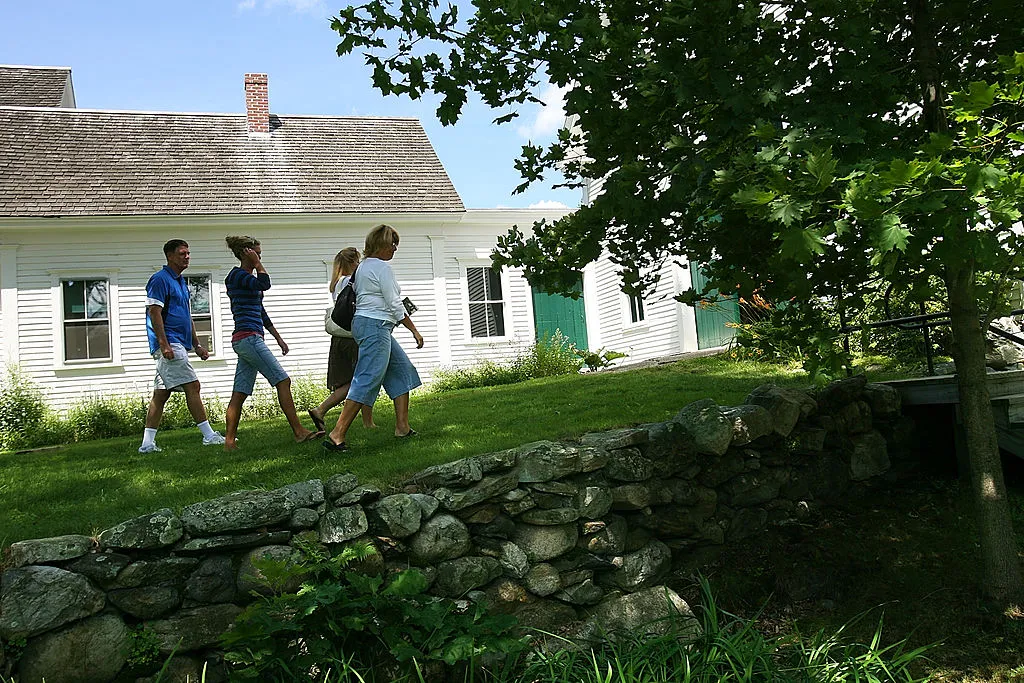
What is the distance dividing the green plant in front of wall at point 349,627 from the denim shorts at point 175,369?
10.3ft

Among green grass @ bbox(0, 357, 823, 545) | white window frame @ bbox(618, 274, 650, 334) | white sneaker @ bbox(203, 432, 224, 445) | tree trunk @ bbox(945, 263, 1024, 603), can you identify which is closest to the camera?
tree trunk @ bbox(945, 263, 1024, 603)

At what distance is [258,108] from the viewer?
16.4 metres

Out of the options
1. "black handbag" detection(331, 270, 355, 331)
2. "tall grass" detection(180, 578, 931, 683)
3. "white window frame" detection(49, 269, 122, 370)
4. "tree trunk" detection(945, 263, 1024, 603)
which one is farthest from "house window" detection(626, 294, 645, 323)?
"tall grass" detection(180, 578, 931, 683)

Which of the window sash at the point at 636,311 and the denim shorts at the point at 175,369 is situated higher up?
the window sash at the point at 636,311

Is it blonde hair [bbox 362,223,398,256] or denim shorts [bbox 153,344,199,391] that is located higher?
blonde hair [bbox 362,223,398,256]

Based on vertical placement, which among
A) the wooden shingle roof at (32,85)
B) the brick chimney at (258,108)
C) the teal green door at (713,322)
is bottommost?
the teal green door at (713,322)

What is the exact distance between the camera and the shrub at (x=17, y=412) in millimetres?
11438

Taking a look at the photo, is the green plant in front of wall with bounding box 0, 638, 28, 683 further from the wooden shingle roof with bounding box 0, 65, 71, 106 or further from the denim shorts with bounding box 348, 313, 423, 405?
the wooden shingle roof with bounding box 0, 65, 71, 106

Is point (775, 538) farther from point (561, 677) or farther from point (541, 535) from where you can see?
point (561, 677)

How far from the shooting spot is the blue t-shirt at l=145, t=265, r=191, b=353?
253 inches

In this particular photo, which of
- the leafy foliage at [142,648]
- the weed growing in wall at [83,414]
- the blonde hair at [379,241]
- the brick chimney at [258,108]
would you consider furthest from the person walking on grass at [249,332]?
the brick chimney at [258,108]

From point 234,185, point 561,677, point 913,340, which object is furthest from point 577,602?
point 234,185

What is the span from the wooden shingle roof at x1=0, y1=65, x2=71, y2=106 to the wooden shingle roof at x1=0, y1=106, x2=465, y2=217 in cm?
237

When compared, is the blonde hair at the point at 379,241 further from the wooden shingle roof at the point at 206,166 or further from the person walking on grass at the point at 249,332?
the wooden shingle roof at the point at 206,166
